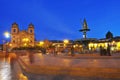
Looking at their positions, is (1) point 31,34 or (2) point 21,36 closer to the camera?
(2) point 21,36

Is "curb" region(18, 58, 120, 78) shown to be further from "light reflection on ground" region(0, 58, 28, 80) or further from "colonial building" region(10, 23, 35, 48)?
"colonial building" region(10, 23, 35, 48)

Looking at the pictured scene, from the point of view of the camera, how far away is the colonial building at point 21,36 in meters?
124

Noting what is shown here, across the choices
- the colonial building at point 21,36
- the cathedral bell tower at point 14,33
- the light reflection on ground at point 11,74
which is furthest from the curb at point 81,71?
the cathedral bell tower at point 14,33

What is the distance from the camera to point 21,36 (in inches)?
5005

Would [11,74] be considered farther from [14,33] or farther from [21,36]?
[14,33]

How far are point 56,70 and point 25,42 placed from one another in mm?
110900

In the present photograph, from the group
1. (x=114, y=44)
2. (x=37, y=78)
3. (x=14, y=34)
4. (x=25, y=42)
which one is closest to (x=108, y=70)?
(x=37, y=78)

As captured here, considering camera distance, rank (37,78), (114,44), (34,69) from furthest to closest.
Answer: (114,44), (34,69), (37,78)

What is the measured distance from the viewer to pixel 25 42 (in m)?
119

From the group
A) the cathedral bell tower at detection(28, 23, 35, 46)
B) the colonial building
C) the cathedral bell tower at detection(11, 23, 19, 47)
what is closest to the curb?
the colonial building

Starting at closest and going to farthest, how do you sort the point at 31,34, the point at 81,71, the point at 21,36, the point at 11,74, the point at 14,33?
1. the point at 81,71
2. the point at 11,74
3. the point at 21,36
4. the point at 14,33
5. the point at 31,34

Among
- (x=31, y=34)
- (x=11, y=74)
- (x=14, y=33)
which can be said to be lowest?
(x=11, y=74)

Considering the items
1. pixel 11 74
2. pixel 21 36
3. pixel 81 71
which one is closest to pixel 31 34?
pixel 21 36

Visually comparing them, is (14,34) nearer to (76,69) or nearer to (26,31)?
(26,31)
